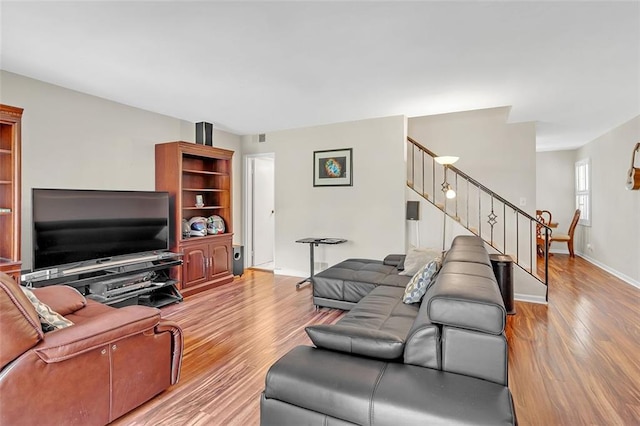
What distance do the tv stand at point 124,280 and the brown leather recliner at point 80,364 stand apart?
1.17 m

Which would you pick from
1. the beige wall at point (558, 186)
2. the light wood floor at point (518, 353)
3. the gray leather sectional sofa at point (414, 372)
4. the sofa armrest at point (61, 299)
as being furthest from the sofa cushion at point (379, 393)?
the beige wall at point (558, 186)

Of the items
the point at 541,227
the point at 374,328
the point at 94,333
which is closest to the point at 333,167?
the point at 374,328

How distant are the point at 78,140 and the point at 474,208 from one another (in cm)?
535

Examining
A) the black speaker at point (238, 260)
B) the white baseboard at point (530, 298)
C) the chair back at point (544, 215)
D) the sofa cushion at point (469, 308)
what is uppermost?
the chair back at point (544, 215)

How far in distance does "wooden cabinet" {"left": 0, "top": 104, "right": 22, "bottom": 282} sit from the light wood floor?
150 centimetres

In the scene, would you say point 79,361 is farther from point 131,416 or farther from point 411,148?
point 411,148

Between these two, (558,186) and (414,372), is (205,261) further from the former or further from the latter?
(558,186)

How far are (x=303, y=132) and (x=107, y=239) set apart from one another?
324 cm

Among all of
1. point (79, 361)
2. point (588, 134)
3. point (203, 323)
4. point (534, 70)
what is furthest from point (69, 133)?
point (588, 134)

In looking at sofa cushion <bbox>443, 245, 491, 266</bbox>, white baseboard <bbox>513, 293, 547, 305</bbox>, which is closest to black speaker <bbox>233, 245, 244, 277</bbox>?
sofa cushion <bbox>443, 245, 491, 266</bbox>

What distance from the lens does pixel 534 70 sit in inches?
120

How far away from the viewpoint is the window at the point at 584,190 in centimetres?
662

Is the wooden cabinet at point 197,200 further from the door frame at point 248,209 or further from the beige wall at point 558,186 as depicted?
the beige wall at point 558,186

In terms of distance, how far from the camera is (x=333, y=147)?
520cm
